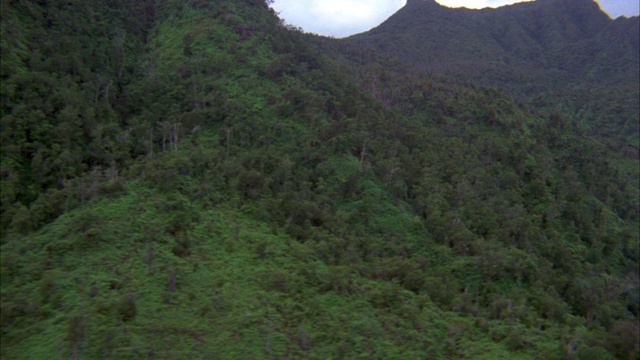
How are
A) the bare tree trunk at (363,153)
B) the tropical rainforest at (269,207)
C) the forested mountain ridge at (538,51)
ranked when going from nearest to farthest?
1. the tropical rainforest at (269,207)
2. the bare tree trunk at (363,153)
3. the forested mountain ridge at (538,51)

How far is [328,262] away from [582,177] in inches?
1057

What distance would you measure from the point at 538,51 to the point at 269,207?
86511 mm

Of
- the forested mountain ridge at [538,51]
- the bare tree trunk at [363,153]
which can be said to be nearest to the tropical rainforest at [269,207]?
the bare tree trunk at [363,153]

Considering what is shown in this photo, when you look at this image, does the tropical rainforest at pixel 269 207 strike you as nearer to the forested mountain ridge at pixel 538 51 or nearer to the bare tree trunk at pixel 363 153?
the bare tree trunk at pixel 363 153

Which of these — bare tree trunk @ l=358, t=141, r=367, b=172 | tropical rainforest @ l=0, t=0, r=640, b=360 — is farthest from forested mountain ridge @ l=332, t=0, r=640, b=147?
bare tree trunk @ l=358, t=141, r=367, b=172

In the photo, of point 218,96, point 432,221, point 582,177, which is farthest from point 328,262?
point 582,177

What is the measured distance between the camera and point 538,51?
83.9 meters

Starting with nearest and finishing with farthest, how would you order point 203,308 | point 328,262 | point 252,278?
point 203,308 → point 252,278 → point 328,262

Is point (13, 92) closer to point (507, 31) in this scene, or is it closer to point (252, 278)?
point (252, 278)

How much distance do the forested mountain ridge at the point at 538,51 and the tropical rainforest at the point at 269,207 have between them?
22019 millimetres

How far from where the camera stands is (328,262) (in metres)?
12.3

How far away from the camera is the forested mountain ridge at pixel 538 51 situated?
2105 inches

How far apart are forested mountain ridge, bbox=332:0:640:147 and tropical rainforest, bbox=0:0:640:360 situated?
22019 mm

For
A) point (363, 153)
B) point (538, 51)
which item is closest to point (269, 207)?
point (363, 153)
